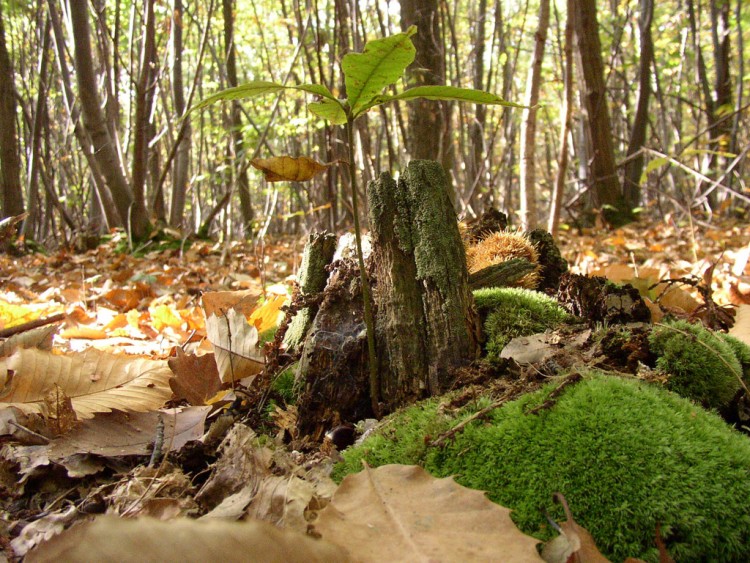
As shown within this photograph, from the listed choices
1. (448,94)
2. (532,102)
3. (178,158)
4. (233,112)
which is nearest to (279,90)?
(448,94)

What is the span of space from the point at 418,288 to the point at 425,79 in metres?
4.43

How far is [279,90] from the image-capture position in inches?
47.6

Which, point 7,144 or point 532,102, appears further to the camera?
point 7,144

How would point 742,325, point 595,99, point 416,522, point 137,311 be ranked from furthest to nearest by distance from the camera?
1. point 595,99
2. point 137,311
3. point 742,325
4. point 416,522

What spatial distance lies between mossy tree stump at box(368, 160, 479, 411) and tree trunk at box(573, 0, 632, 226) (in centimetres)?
686

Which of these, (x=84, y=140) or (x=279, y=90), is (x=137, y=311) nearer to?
(x=279, y=90)

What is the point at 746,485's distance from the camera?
3.21ft

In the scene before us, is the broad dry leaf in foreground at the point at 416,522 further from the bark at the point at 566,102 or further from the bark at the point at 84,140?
the bark at the point at 84,140

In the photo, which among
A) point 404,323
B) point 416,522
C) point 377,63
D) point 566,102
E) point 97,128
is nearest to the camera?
point 416,522

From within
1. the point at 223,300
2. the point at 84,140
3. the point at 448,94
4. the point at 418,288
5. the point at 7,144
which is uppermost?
the point at 7,144

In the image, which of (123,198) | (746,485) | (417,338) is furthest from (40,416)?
(123,198)

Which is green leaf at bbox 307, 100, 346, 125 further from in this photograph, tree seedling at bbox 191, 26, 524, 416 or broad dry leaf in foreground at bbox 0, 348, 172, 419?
broad dry leaf in foreground at bbox 0, 348, 172, 419

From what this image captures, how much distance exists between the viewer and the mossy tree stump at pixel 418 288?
154 centimetres

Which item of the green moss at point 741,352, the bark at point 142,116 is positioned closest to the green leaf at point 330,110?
the green moss at point 741,352
